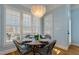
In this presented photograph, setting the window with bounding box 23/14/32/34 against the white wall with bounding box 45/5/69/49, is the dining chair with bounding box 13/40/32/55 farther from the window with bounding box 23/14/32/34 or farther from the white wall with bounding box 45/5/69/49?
the white wall with bounding box 45/5/69/49

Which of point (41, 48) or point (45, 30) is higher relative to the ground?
point (45, 30)

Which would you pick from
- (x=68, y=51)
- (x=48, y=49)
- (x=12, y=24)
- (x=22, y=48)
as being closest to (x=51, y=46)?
(x=48, y=49)

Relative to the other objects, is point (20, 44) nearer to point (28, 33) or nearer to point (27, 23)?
point (28, 33)

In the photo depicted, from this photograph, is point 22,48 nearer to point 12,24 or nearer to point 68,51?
point 12,24

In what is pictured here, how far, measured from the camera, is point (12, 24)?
1.86 metres

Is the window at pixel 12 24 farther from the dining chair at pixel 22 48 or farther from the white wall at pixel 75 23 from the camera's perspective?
the white wall at pixel 75 23

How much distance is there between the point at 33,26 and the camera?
1889mm

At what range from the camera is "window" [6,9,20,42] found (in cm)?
183

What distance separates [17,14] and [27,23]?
8.9 inches

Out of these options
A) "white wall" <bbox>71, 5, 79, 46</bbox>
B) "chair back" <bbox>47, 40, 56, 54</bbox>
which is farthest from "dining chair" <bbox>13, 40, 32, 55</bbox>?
"white wall" <bbox>71, 5, 79, 46</bbox>

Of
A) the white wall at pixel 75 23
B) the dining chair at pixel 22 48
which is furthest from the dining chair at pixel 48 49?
the white wall at pixel 75 23

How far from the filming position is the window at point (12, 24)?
1833 millimetres

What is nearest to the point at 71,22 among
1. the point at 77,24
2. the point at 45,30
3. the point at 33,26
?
the point at 77,24
